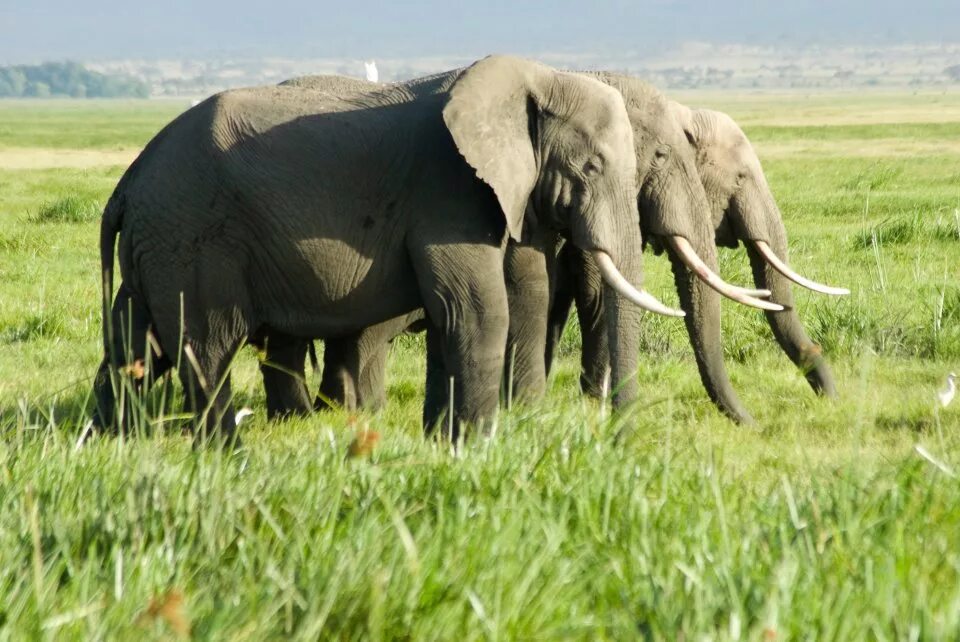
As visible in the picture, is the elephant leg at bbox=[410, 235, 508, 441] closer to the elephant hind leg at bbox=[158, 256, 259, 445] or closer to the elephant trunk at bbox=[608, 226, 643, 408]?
the elephant trunk at bbox=[608, 226, 643, 408]

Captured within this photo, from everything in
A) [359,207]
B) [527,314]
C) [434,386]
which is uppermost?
[359,207]

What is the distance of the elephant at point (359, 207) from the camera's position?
6406mm

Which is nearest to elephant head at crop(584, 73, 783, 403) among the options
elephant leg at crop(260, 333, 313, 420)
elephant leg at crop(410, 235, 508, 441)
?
elephant leg at crop(410, 235, 508, 441)

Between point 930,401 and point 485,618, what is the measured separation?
16.6 feet

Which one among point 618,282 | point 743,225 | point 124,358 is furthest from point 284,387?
point 743,225

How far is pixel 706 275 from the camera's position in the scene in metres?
7.43

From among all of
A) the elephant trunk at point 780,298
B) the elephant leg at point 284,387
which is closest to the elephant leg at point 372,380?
the elephant leg at point 284,387

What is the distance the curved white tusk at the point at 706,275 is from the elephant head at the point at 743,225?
516 mm

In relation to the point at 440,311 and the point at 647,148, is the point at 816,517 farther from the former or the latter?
the point at 647,148

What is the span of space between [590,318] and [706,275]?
2.62 feet

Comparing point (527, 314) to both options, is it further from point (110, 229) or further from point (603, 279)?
point (110, 229)

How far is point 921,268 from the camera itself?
39.9 ft

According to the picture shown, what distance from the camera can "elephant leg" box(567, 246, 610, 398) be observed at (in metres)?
7.89

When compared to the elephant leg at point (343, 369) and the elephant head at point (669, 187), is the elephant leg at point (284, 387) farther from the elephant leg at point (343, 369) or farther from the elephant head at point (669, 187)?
the elephant head at point (669, 187)
